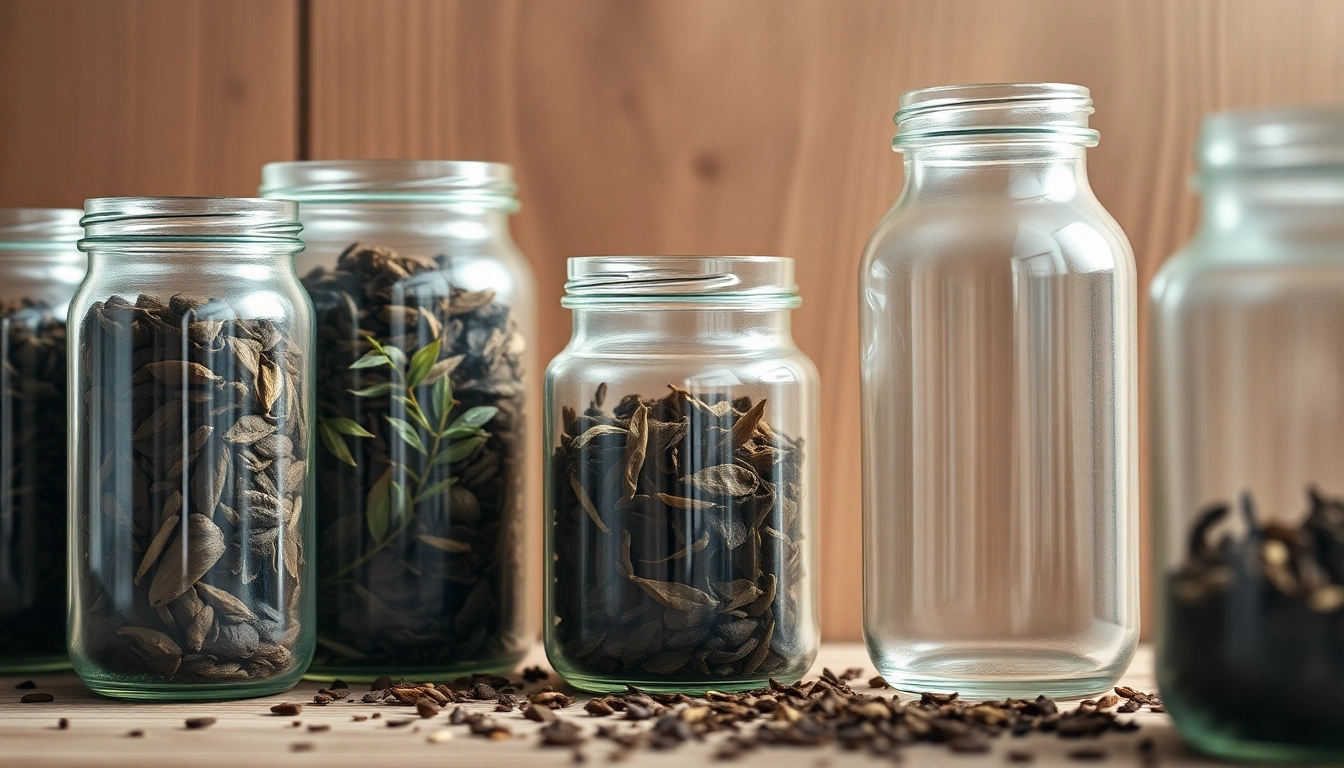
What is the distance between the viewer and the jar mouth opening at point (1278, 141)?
0.79 metres

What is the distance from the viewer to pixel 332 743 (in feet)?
2.89

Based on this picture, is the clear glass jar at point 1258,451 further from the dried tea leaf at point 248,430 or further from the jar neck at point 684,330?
the dried tea leaf at point 248,430

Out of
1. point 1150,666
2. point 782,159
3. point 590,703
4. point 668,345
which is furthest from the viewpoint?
point 782,159

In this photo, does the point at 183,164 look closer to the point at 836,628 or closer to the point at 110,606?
the point at 110,606

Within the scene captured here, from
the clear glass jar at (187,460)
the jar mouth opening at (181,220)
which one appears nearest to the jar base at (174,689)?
the clear glass jar at (187,460)

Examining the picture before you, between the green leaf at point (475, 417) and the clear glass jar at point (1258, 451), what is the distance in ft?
1.78

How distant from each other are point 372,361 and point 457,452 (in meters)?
0.10

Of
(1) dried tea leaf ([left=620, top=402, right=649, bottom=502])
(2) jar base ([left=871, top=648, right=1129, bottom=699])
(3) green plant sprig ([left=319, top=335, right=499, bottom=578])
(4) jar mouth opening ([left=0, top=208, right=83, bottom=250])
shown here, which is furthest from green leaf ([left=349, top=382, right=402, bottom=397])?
(2) jar base ([left=871, top=648, right=1129, bottom=699])

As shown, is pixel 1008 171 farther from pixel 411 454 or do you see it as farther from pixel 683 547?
pixel 411 454

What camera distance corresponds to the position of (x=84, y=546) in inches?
40.9

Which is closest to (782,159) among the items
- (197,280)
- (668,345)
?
(668,345)

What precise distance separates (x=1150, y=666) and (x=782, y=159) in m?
0.58

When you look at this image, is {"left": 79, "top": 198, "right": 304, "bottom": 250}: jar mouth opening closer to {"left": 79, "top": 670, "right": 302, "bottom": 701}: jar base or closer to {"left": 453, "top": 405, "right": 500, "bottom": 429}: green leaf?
{"left": 453, "top": 405, "right": 500, "bottom": 429}: green leaf

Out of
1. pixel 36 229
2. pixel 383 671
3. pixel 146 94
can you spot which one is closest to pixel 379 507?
pixel 383 671
